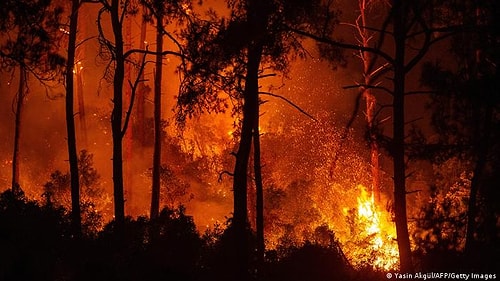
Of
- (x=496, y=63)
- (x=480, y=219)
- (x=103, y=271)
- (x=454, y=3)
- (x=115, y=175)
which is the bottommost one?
(x=103, y=271)

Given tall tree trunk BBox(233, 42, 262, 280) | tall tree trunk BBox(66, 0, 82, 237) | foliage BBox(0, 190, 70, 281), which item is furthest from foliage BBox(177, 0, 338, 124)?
tall tree trunk BBox(66, 0, 82, 237)

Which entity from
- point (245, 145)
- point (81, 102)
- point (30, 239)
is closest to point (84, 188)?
point (81, 102)

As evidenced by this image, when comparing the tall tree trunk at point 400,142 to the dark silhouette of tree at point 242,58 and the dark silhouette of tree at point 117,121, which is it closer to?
the dark silhouette of tree at point 242,58

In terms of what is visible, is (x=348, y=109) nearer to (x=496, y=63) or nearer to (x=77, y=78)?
(x=77, y=78)

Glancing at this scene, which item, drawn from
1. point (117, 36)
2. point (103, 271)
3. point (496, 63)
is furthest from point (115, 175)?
point (496, 63)

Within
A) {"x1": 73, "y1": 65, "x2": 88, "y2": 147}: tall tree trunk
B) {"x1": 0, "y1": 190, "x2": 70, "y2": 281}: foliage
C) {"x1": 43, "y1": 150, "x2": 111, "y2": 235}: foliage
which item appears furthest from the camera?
{"x1": 73, "y1": 65, "x2": 88, "y2": 147}: tall tree trunk

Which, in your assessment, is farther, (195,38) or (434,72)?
(195,38)

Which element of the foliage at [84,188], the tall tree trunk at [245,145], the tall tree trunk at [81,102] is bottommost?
the tall tree trunk at [245,145]

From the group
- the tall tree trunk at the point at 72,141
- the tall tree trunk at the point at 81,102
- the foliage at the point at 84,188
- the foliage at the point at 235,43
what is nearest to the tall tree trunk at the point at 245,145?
the foliage at the point at 235,43

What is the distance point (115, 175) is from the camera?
585 inches

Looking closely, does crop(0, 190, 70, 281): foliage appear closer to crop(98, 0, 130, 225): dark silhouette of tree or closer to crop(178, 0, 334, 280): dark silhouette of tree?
crop(98, 0, 130, 225): dark silhouette of tree

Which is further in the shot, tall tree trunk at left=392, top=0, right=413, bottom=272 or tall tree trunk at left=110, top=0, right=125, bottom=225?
tall tree trunk at left=110, top=0, right=125, bottom=225

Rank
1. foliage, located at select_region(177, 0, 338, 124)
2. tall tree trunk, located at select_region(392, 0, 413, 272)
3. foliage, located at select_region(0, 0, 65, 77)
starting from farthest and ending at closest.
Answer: foliage, located at select_region(177, 0, 338, 124), foliage, located at select_region(0, 0, 65, 77), tall tree trunk, located at select_region(392, 0, 413, 272)

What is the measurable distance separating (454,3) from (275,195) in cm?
2248
